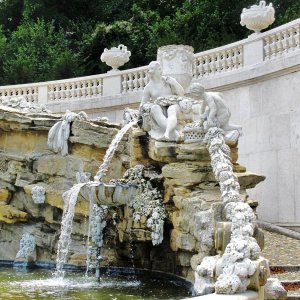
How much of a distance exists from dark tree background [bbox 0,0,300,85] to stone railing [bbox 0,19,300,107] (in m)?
4.51

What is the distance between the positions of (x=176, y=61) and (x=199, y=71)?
4.13ft

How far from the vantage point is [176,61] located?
48.6 ft

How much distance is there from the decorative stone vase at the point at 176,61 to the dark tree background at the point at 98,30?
6364 mm

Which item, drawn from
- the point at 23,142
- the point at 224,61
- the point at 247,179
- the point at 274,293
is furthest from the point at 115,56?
the point at 274,293

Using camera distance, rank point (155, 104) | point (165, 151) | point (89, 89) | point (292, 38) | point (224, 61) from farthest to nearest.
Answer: point (89, 89), point (224, 61), point (292, 38), point (155, 104), point (165, 151)

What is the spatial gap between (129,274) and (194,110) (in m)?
3.24

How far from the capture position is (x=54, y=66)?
2264 cm

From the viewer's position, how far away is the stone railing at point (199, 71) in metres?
13.9

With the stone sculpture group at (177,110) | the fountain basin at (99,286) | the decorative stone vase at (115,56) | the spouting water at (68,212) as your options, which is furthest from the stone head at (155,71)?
the decorative stone vase at (115,56)

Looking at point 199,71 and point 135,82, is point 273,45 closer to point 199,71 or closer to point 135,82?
point 199,71

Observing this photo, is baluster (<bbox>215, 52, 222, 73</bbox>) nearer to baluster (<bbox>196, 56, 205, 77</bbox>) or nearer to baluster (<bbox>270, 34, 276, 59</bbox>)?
baluster (<bbox>196, 56, 205, 77</bbox>)

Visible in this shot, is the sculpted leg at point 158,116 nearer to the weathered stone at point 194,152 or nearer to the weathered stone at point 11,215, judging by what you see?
the weathered stone at point 194,152

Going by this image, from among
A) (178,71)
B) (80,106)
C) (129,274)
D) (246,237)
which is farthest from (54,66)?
(246,237)

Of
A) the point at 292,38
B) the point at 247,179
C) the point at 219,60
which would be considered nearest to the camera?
the point at 247,179
